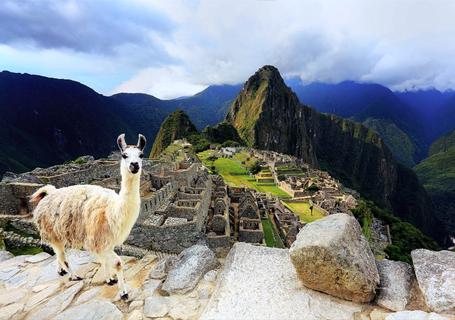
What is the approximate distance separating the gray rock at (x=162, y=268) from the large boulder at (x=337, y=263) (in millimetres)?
1821

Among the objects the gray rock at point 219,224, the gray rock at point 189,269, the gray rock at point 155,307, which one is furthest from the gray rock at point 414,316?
the gray rock at point 219,224

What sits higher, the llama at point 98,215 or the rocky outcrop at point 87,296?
the llama at point 98,215

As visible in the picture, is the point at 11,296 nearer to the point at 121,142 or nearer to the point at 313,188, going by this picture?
the point at 121,142

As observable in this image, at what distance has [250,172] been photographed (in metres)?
55.4

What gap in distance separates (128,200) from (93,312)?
128cm

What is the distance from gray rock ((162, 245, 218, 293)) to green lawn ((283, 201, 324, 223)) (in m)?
27.9

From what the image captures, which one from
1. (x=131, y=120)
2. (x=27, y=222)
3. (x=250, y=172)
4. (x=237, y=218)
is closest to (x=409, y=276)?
(x=27, y=222)

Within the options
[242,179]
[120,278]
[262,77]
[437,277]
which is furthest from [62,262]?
[262,77]

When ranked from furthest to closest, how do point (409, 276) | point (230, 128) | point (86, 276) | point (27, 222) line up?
point (230, 128) < point (27, 222) < point (86, 276) < point (409, 276)

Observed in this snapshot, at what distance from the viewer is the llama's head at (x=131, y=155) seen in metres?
3.13

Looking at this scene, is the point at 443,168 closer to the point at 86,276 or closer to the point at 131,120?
the point at 131,120

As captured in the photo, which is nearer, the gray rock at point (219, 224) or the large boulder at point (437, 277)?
the large boulder at point (437, 277)

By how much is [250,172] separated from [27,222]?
46.6 metres

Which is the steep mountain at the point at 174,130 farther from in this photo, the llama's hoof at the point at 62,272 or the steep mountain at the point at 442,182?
the steep mountain at the point at 442,182
